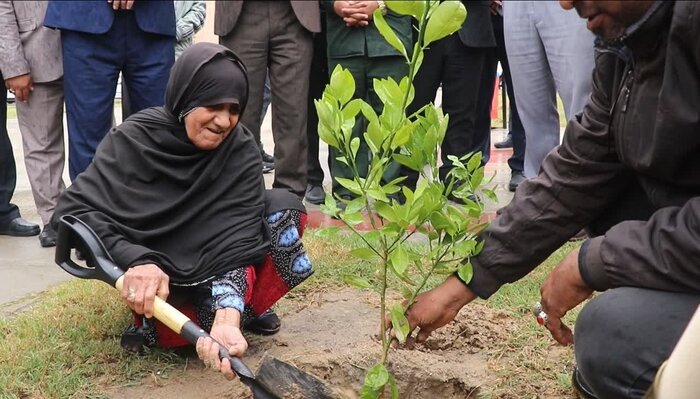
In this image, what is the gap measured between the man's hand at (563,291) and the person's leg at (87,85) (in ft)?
10.1

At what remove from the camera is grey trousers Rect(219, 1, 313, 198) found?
16.1 feet

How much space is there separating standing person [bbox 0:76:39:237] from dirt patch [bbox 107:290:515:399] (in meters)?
2.15

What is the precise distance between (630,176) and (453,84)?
300 centimetres

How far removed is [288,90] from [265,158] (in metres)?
2.33

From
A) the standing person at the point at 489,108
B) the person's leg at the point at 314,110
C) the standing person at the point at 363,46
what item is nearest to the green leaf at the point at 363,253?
the standing person at the point at 363,46

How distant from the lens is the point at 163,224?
310 centimetres

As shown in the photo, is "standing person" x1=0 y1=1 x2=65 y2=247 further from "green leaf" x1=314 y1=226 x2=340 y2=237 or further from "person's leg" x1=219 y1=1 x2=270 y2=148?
"green leaf" x1=314 y1=226 x2=340 y2=237

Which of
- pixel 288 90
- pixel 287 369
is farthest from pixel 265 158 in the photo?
pixel 287 369

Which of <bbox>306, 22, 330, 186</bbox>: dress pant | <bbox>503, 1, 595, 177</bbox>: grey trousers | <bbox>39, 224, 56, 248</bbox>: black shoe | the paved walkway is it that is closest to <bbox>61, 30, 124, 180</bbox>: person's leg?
<bbox>39, 224, 56, 248</bbox>: black shoe

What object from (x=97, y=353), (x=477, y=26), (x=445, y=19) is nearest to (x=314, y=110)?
(x=477, y=26)

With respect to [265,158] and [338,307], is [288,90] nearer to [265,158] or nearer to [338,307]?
[338,307]

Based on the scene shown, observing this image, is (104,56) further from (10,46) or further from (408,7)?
(408,7)

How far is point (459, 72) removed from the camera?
5.30 m

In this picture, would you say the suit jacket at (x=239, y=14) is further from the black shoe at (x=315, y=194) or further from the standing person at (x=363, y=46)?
the black shoe at (x=315, y=194)
